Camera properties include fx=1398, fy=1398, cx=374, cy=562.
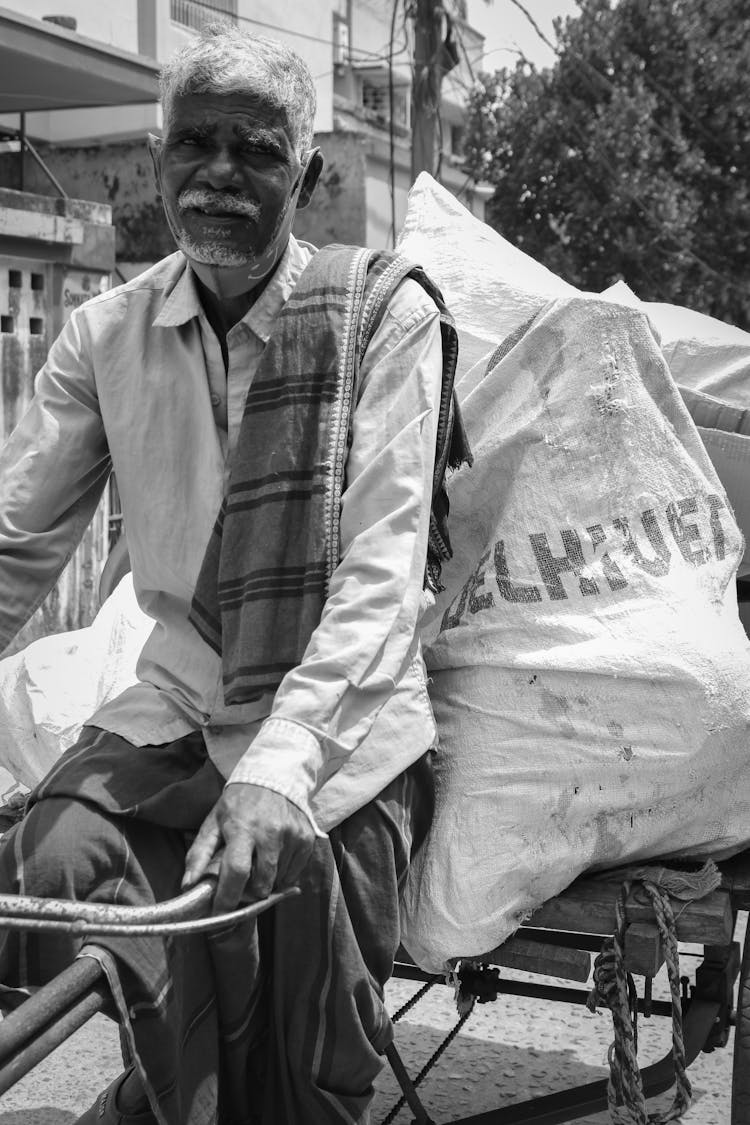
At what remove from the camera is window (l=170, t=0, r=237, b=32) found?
45.8 ft

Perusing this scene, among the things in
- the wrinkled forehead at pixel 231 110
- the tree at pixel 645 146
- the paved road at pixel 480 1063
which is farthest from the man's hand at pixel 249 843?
the tree at pixel 645 146

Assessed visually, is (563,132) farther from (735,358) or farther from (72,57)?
(735,358)

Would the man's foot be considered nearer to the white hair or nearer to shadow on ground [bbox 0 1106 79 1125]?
shadow on ground [bbox 0 1106 79 1125]

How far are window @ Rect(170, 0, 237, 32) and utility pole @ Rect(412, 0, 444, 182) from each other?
4.90 meters

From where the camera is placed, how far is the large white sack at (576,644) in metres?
2.10

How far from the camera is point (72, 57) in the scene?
895 centimetres

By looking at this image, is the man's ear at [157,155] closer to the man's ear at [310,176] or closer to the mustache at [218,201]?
the mustache at [218,201]

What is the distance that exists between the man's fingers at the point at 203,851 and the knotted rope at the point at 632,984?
0.80 meters

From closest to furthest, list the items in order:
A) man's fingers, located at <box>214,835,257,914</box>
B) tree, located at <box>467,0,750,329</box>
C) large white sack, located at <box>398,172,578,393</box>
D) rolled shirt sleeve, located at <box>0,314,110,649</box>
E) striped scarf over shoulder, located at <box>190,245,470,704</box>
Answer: man's fingers, located at <box>214,835,257,914</box> → striped scarf over shoulder, located at <box>190,245,470,704</box> → rolled shirt sleeve, located at <box>0,314,110,649</box> → large white sack, located at <box>398,172,578,393</box> → tree, located at <box>467,0,750,329</box>

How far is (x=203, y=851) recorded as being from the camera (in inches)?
59.9

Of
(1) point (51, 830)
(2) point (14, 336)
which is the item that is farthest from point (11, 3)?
(1) point (51, 830)

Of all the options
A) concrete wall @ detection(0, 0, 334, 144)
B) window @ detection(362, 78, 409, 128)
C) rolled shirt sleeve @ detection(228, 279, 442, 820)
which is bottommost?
rolled shirt sleeve @ detection(228, 279, 442, 820)

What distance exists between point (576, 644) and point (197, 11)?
530 inches

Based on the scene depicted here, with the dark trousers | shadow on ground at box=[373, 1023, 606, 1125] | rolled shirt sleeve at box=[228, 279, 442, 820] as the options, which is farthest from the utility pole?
the dark trousers
